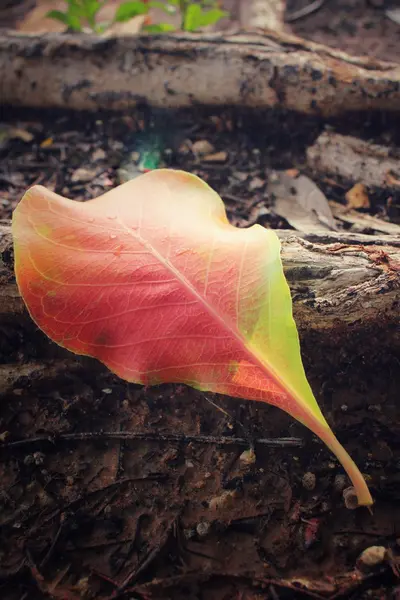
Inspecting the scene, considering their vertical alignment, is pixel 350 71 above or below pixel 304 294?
above

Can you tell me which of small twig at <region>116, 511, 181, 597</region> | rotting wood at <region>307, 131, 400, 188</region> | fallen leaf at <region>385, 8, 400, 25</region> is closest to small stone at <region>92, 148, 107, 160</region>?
rotting wood at <region>307, 131, 400, 188</region>

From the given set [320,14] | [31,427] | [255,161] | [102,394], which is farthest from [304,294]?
[320,14]

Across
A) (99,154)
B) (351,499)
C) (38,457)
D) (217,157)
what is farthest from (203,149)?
(351,499)

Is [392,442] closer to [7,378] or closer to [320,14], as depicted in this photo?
[7,378]

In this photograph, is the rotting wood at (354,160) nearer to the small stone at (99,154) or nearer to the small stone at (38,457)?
the small stone at (99,154)

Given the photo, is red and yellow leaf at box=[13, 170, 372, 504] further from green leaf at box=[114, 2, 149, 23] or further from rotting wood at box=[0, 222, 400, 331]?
green leaf at box=[114, 2, 149, 23]

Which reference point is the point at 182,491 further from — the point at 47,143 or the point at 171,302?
the point at 47,143
